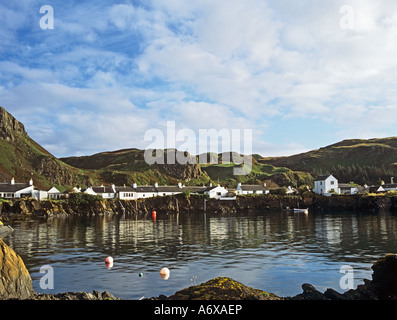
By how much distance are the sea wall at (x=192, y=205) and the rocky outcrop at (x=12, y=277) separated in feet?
329

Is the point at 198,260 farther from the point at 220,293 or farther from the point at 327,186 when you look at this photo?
the point at 327,186

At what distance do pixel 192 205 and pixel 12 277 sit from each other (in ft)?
407

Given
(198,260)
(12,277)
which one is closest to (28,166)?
(198,260)

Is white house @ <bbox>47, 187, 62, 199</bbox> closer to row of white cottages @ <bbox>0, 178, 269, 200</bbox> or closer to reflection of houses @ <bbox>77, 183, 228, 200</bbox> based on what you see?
row of white cottages @ <bbox>0, 178, 269, 200</bbox>

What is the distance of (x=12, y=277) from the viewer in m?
16.4

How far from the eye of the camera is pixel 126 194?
150 metres

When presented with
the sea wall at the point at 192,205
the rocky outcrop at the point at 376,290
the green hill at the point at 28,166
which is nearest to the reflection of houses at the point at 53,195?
the sea wall at the point at 192,205

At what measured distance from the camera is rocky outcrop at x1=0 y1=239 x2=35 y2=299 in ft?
52.0

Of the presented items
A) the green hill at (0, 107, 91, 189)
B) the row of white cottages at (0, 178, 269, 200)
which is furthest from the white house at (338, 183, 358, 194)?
the green hill at (0, 107, 91, 189)

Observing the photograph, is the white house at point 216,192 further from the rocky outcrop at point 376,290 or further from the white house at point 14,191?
the rocky outcrop at point 376,290
